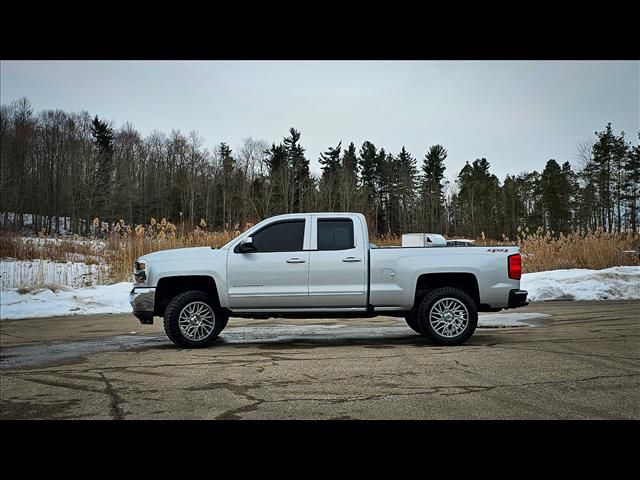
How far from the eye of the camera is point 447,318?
6.62m

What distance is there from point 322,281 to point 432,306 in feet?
4.67

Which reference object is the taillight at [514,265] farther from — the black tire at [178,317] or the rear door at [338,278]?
the black tire at [178,317]

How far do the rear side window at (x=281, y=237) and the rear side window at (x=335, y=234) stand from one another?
26 cm

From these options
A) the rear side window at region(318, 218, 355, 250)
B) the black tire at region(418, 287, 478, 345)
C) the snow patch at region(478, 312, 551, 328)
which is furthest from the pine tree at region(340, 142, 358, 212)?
the black tire at region(418, 287, 478, 345)

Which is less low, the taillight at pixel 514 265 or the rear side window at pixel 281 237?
the rear side window at pixel 281 237

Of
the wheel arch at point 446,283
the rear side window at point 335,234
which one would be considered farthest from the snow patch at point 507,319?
the rear side window at point 335,234

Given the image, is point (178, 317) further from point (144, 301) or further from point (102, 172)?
point (102, 172)

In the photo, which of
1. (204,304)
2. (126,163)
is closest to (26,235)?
(126,163)

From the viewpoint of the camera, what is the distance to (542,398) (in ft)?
13.0

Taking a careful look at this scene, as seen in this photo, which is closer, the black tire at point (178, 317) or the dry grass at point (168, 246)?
the black tire at point (178, 317)

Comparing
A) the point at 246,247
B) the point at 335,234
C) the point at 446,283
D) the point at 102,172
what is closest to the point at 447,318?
the point at 446,283

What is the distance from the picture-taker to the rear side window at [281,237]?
22.6ft

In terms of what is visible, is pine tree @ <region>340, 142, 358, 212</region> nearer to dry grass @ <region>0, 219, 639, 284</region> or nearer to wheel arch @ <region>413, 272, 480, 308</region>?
dry grass @ <region>0, 219, 639, 284</region>

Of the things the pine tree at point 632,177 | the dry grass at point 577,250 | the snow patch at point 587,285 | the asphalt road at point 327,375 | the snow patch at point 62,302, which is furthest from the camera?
the dry grass at point 577,250
